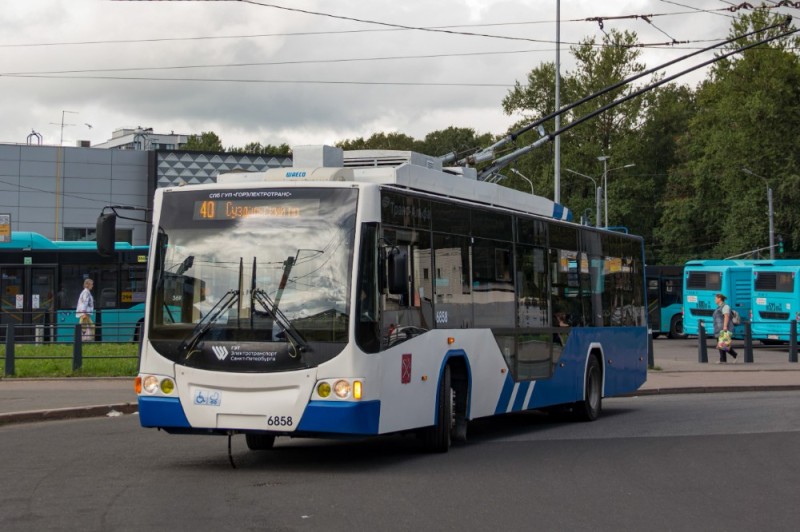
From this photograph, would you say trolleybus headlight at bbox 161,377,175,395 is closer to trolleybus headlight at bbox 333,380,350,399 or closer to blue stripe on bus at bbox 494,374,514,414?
trolleybus headlight at bbox 333,380,350,399

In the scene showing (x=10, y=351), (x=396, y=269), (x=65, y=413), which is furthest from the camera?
(x=10, y=351)

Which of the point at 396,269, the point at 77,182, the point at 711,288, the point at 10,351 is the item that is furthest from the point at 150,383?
the point at 77,182

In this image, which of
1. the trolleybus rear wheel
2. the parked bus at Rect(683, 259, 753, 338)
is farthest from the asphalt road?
the parked bus at Rect(683, 259, 753, 338)

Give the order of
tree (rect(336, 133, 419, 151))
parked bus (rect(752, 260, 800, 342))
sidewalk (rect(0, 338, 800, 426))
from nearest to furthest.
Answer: sidewalk (rect(0, 338, 800, 426)), parked bus (rect(752, 260, 800, 342)), tree (rect(336, 133, 419, 151))

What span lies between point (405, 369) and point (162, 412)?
2339mm

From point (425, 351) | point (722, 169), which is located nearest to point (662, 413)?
point (425, 351)

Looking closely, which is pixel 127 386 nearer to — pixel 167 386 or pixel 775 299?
pixel 167 386

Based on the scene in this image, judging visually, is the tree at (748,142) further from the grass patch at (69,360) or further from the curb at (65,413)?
the curb at (65,413)

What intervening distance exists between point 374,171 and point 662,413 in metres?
8.18

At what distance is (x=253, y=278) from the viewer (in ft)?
37.7

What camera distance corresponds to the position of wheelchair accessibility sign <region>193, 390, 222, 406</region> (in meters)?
11.4

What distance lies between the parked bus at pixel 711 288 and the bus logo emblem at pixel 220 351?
38.2m

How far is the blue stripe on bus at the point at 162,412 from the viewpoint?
37.9ft

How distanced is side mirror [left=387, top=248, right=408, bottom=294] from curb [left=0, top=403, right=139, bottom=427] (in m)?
6.88
